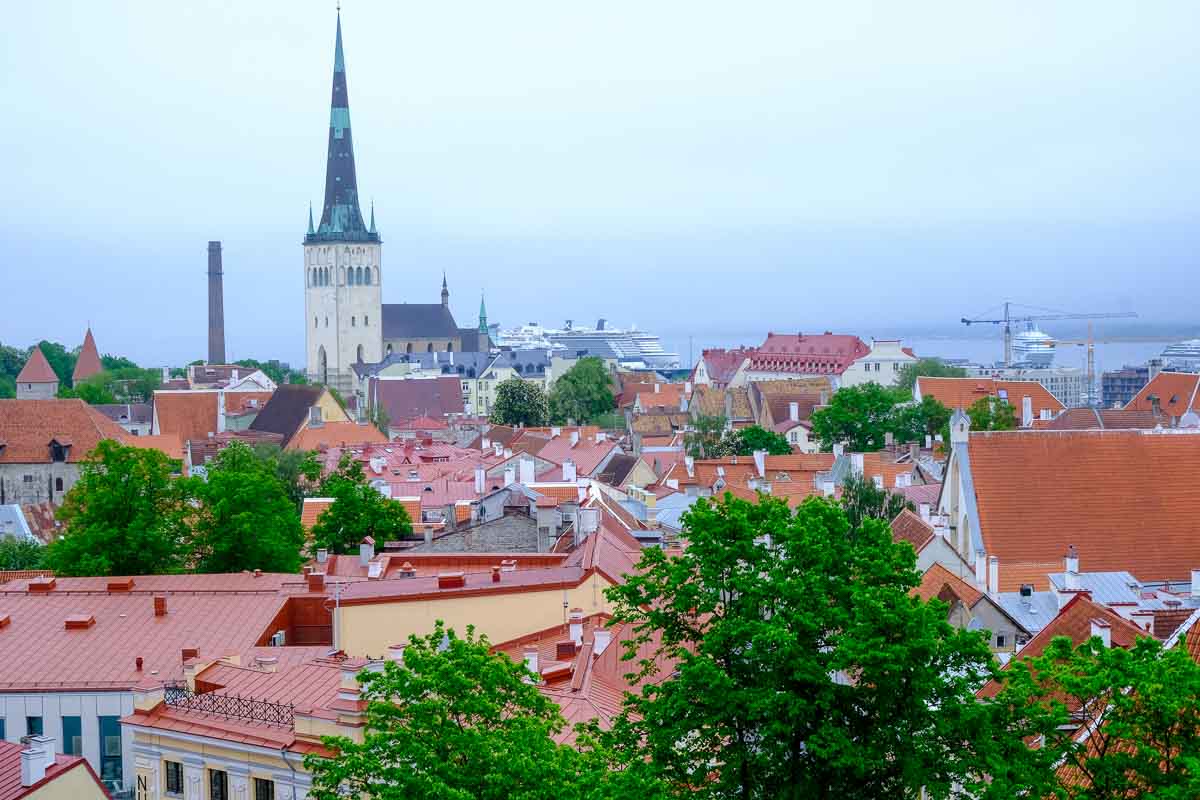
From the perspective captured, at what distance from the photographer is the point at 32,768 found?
25.6m

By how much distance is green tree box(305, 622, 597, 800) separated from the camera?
2091 centimetres

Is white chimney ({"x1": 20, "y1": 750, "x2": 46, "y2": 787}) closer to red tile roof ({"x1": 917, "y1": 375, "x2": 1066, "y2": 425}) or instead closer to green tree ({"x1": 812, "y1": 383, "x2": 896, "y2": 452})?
green tree ({"x1": 812, "y1": 383, "x2": 896, "y2": 452})

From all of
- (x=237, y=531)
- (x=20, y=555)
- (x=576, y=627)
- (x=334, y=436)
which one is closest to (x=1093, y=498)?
(x=576, y=627)

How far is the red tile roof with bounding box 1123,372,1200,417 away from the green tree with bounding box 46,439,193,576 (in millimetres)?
57969

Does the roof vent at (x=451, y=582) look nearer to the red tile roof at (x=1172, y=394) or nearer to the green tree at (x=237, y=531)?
the green tree at (x=237, y=531)

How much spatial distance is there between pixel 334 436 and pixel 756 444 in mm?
26798

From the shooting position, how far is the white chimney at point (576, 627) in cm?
3469

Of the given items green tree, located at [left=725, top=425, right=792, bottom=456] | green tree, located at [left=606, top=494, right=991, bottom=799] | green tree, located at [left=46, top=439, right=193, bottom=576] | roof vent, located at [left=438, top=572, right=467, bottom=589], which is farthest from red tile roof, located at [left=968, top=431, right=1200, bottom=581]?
green tree, located at [left=725, top=425, right=792, bottom=456]

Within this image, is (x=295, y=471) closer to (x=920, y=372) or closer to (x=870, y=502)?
(x=870, y=502)

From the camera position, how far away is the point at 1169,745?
64.1 feet

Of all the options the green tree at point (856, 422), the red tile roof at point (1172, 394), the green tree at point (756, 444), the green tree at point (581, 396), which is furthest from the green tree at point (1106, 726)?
the green tree at point (581, 396)

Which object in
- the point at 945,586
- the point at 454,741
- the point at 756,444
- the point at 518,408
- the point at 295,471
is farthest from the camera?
the point at 518,408

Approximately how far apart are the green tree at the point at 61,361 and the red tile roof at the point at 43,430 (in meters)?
89.6

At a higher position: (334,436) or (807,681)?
(807,681)
